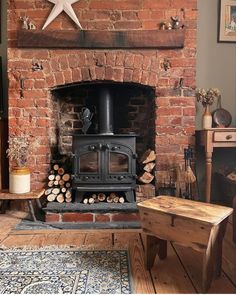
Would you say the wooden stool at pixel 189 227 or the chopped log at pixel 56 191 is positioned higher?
the wooden stool at pixel 189 227

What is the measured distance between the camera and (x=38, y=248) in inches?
78.7

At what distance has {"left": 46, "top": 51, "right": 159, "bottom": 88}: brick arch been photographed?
2770 millimetres

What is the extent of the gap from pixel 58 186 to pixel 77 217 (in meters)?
0.41

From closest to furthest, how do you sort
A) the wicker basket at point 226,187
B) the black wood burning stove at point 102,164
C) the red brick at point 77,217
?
the red brick at point 77,217
the black wood burning stove at point 102,164
the wicker basket at point 226,187

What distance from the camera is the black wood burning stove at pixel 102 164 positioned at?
267 cm

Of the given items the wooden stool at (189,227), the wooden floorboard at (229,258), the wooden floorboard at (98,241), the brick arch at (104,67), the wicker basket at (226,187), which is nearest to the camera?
the wooden stool at (189,227)

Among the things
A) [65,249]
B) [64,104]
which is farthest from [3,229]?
[64,104]

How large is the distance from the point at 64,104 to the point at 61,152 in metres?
0.53

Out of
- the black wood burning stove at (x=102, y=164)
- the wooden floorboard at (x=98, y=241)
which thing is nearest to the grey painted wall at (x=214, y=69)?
the black wood burning stove at (x=102, y=164)

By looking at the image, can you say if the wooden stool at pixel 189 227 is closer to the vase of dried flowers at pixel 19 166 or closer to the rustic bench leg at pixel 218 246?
the rustic bench leg at pixel 218 246

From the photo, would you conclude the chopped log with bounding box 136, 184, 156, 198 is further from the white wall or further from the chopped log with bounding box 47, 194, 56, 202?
the white wall

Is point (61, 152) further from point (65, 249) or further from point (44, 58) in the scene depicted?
point (65, 249)

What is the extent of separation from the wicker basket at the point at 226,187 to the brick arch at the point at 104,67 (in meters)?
1.19

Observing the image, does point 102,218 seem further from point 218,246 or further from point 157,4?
point 157,4
